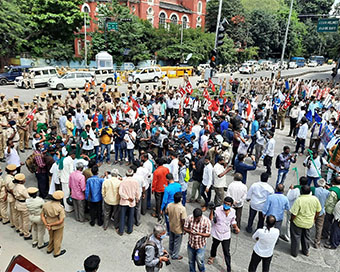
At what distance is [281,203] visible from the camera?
5.78 m

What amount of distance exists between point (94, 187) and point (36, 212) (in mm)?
1216

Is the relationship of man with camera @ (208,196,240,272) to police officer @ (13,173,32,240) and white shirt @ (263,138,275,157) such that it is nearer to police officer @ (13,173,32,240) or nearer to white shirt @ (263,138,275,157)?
police officer @ (13,173,32,240)

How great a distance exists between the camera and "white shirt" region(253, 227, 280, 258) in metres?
4.69

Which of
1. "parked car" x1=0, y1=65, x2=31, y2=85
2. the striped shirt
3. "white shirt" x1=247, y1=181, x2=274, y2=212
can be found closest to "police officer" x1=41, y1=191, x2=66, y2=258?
the striped shirt

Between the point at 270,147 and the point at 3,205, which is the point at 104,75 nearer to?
the point at 270,147

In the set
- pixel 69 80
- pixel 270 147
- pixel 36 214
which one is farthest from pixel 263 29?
pixel 36 214

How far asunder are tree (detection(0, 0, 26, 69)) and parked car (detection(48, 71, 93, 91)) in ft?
29.3

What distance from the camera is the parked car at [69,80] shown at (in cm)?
2350

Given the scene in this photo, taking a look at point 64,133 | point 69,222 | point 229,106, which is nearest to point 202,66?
point 229,106

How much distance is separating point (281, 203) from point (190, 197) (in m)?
2.71

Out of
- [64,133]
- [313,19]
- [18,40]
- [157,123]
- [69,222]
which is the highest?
[313,19]

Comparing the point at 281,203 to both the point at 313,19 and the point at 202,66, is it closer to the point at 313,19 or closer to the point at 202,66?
the point at 202,66

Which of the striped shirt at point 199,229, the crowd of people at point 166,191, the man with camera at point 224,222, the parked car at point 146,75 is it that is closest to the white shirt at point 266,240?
the crowd of people at point 166,191

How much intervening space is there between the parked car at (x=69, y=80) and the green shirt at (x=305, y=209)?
861 inches
